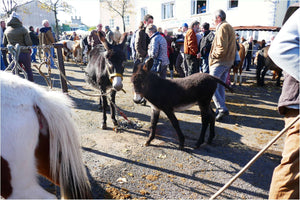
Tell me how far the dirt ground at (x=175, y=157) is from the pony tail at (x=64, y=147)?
1.14 metres

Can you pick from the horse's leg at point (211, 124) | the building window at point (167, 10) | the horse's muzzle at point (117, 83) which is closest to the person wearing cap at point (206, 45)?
the horse's leg at point (211, 124)

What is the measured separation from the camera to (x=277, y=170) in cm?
180

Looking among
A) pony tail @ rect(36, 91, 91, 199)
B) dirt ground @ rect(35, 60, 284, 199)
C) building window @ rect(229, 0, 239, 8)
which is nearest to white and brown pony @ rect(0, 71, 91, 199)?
pony tail @ rect(36, 91, 91, 199)

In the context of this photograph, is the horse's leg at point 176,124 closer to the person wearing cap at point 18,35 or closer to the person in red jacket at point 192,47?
the person in red jacket at point 192,47

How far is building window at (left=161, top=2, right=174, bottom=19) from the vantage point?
926 inches

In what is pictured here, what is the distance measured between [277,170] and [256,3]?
19.0 metres

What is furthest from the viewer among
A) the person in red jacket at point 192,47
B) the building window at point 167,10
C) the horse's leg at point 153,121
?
the building window at point 167,10

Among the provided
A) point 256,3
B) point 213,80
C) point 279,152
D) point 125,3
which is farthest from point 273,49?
point 125,3

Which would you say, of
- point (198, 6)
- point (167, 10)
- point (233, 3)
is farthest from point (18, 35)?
point (167, 10)

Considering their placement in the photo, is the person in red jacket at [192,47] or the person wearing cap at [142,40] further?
the person wearing cap at [142,40]

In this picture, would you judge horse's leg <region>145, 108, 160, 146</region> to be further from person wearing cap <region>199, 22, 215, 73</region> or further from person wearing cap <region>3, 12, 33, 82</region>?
person wearing cap <region>3, 12, 33, 82</region>

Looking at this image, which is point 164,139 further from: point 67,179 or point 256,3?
point 256,3

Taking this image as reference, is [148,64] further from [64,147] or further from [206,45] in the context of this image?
[206,45]

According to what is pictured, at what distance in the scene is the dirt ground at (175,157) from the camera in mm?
2611
